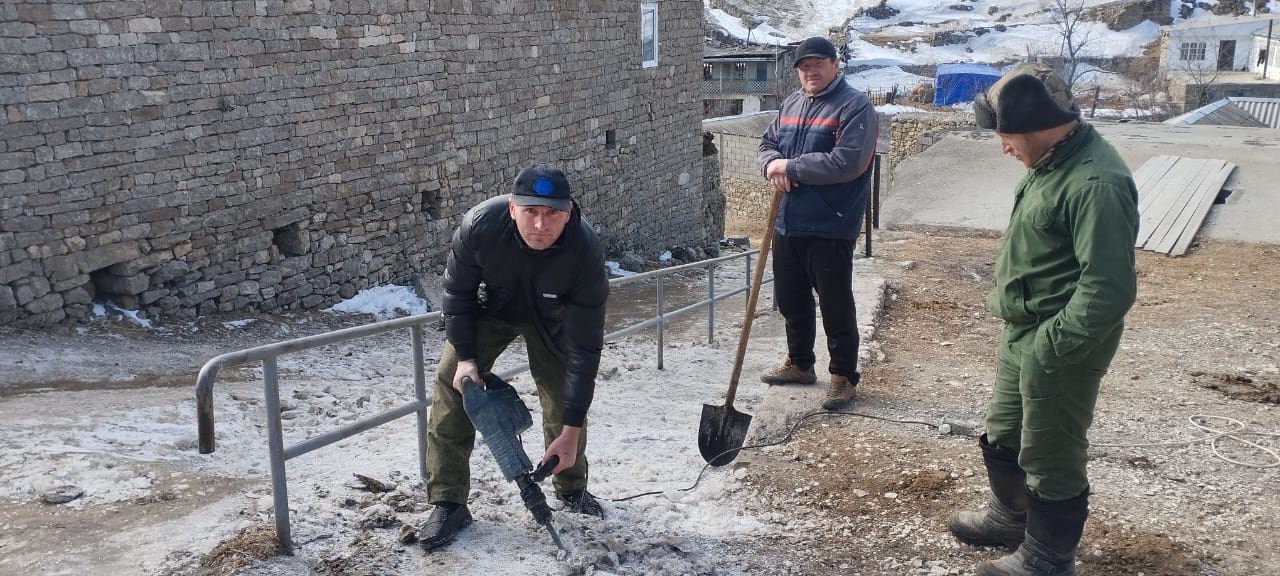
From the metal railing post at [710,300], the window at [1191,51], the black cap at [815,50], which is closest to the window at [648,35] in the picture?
the metal railing post at [710,300]

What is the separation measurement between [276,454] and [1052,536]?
226 centimetres

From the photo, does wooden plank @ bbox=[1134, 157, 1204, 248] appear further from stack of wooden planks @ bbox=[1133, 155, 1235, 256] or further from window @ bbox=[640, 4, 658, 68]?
window @ bbox=[640, 4, 658, 68]

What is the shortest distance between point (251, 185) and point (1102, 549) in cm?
→ 727

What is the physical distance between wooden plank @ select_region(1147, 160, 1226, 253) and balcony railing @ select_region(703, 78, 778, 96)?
27.6 m

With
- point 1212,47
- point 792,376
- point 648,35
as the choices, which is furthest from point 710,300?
point 1212,47

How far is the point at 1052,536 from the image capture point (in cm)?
296

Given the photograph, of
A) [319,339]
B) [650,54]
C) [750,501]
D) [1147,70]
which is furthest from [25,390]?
[1147,70]

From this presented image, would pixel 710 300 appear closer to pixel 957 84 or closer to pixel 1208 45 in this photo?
pixel 957 84

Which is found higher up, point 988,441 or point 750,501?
point 988,441

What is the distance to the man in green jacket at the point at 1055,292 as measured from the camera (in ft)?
8.83

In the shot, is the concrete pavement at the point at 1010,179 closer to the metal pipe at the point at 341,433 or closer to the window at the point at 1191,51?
the metal pipe at the point at 341,433

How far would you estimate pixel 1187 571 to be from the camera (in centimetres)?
315

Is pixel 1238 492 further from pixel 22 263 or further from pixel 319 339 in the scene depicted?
pixel 22 263

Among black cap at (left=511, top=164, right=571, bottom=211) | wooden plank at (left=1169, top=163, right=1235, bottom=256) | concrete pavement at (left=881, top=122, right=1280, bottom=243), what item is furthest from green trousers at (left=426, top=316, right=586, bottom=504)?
concrete pavement at (left=881, top=122, right=1280, bottom=243)
